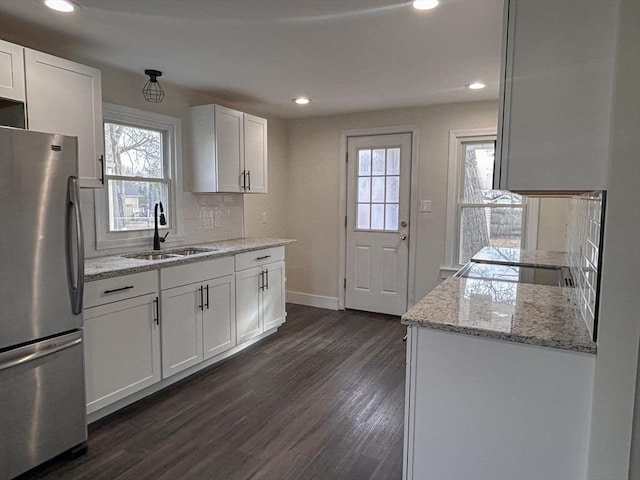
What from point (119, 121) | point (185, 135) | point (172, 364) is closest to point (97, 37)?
point (119, 121)

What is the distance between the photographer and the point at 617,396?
1247 millimetres

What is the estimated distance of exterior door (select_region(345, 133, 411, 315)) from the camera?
4598 millimetres

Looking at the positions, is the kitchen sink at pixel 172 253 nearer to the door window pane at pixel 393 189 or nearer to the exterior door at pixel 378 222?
the exterior door at pixel 378 222

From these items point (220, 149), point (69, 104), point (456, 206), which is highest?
point (69, 104)

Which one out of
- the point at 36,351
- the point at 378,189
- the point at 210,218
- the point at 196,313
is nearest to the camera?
the point at 36,351

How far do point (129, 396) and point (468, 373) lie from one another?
2.20m

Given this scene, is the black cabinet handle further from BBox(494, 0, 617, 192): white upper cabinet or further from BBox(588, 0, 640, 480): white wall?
BBox(588, 0, 640, 480): white wall

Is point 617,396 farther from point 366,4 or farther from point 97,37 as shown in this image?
point 97,37

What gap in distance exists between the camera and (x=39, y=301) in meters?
1.96

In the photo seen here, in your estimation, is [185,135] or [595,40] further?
[185,135]

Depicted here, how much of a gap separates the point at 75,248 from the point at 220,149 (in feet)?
6.01

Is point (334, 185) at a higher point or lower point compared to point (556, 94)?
lower

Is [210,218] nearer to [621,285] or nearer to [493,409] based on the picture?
[493,409]

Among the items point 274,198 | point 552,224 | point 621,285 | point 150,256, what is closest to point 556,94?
point 621,285
